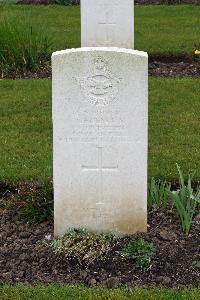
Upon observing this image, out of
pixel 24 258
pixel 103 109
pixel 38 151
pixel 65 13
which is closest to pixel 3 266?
pixel 24 258

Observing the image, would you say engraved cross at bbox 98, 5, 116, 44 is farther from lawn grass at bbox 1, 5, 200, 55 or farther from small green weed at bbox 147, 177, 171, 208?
small green weed at bbox 147, 177, 171, 208

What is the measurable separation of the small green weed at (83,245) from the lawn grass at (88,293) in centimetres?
33

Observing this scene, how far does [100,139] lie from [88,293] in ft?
3.25

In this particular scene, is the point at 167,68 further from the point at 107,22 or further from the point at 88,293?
the point at 88,293

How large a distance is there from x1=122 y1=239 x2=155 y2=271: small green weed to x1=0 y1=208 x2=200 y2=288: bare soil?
0.04m

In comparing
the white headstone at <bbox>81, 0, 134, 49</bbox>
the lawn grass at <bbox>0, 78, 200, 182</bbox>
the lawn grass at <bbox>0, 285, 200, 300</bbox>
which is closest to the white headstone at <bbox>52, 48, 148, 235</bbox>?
the lawn grass at <bbox>0, 285, 200, 300</bbox>

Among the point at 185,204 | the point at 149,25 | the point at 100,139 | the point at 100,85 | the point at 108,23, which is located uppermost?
the point at 100,85

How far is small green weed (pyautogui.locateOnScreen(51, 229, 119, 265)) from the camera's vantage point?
4.95m

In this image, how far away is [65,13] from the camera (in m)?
13.8

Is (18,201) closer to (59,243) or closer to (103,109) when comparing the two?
(59,243)

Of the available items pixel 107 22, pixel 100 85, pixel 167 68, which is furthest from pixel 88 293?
pixel 167 68

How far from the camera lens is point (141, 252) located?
16.2 ft

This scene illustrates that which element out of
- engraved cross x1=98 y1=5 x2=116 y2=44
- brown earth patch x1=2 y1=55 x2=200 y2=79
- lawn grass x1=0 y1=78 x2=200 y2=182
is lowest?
lawn grass x1=0 y1=78 x2=200 y2=182

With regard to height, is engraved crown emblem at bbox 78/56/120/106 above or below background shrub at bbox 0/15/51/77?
above
